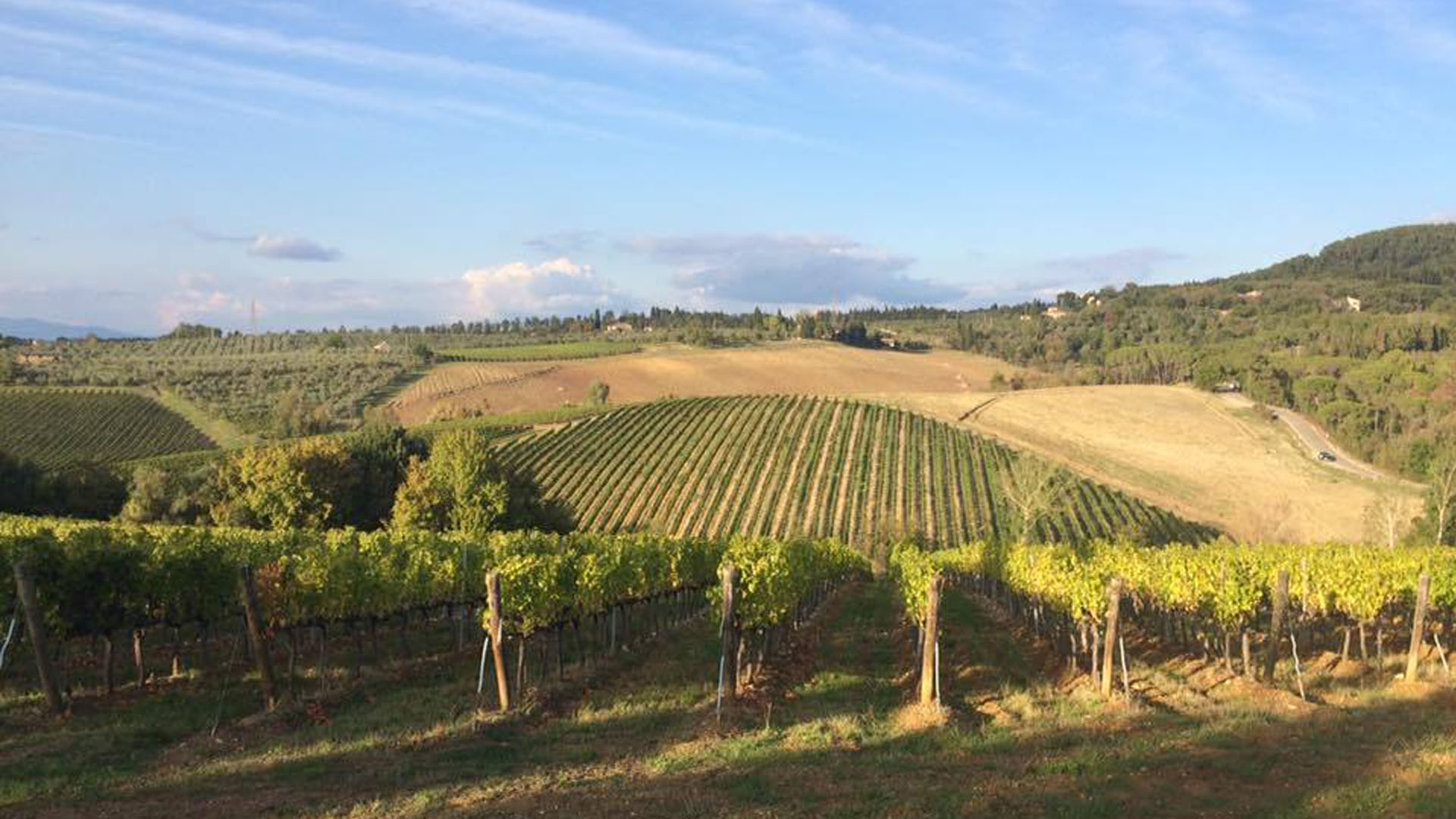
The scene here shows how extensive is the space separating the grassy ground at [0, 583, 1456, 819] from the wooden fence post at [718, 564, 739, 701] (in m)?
0.59

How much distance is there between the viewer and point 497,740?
1561 centimetres

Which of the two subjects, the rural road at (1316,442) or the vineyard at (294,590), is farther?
the rural road at (1316,442)

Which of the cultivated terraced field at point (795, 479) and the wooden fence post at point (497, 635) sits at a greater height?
the wooden fence post at point (497, 635)

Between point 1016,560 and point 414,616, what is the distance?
782 inches

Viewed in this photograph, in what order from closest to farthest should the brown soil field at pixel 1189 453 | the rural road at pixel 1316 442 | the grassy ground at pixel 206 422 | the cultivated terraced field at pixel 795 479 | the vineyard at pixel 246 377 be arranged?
the cultivated terraced field at pixel 795 479 → the brown soil field at pixel 1189 453 → the grassy ground at pixel 206 422 → the rural road at pixel 1316 442 → the vineyard at pixel 246 377

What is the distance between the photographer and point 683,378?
121 metres

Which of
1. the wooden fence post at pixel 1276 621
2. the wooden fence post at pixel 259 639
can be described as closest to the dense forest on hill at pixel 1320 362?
the wooden fence post at pixel 1276 621

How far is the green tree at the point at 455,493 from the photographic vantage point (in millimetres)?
46438

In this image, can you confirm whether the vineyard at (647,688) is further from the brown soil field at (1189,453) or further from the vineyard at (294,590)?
the brown soil field at (1189,453)

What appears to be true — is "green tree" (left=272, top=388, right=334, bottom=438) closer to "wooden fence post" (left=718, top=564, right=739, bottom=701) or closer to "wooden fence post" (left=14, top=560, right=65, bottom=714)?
"wooden fence post" (left=14, top=560, right=65, bottom=714)

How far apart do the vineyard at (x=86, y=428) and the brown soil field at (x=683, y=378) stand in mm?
21666

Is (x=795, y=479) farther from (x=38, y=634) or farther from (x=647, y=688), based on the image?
(x=38, y=634)

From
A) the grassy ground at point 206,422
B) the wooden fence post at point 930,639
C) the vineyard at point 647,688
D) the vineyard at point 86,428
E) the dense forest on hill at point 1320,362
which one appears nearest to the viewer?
the vineyard at point 647,688

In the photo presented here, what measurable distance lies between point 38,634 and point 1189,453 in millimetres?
93743
